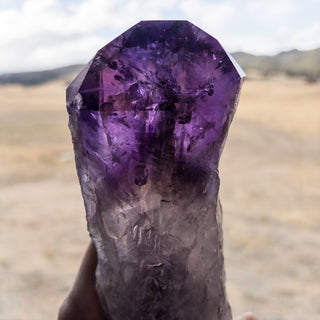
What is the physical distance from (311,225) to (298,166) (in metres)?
1.88

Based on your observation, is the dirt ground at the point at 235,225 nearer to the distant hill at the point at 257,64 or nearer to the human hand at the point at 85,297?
the human hand at the point at 85,297

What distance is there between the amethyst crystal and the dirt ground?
6.01ft

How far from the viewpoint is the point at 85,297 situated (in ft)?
4.33

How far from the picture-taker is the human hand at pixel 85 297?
1304 millimetres

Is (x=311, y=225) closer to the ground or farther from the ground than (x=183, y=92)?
closer to the ground

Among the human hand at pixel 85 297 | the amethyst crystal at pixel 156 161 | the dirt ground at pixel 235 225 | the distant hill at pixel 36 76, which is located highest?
the distant hill at pixel 36 76

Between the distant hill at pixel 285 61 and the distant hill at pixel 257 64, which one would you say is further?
the distant hill at pixel 257 64

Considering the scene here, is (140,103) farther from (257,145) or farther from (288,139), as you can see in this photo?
(288,139)

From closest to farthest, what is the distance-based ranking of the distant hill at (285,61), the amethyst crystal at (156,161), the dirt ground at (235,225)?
the amethyst crystal at (156,161) < the dirt ground at (235,225) < the distant hill at (285,61)

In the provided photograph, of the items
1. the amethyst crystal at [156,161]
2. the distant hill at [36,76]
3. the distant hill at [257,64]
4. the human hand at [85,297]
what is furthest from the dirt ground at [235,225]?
the distant hill at [36,76]

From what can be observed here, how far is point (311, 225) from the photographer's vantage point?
3.91 m

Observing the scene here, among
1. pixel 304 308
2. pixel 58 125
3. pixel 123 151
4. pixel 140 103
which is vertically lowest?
pixel 304 308

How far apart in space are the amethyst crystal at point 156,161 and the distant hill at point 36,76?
129 ft

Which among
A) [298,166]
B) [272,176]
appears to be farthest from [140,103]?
[298,166]
